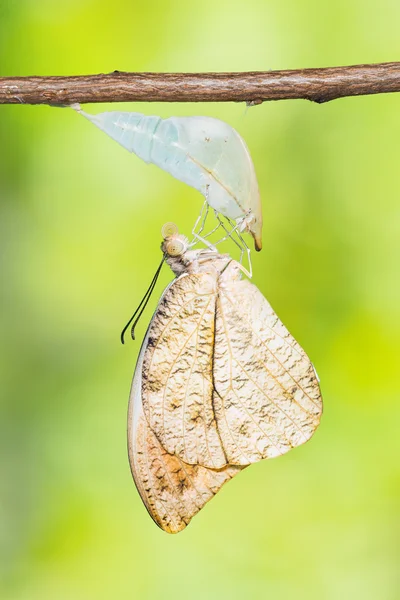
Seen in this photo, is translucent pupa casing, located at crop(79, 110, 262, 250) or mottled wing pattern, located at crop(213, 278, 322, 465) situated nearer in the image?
translucent pupa casing, located at crop(79, 110, 262, 250)

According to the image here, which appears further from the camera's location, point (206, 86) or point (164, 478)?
point (164, 478)

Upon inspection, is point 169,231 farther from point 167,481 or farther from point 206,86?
point 167,481

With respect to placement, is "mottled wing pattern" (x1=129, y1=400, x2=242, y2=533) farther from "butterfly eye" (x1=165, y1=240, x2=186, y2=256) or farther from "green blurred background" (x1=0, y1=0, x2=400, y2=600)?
"green blurred background" (x1=0, y1=0, x2=400, y2=600)

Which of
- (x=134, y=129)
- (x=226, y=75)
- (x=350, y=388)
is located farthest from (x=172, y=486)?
(x=350, y=388)

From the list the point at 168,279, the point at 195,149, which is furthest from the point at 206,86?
the point at 168,279

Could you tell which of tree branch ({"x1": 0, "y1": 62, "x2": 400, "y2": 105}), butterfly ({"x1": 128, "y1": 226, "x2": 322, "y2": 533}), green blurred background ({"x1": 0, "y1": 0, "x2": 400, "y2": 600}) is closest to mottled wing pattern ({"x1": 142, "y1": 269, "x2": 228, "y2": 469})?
butterfly ({"x1": 128, "y1": 226, "x2": 322, "y2": 533})

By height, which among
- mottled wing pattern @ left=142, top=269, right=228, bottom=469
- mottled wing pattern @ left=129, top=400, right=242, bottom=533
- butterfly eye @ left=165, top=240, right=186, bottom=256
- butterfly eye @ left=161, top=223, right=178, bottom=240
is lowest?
mottled wing pattern @ left=129, top=400, right=242, bottom=533
